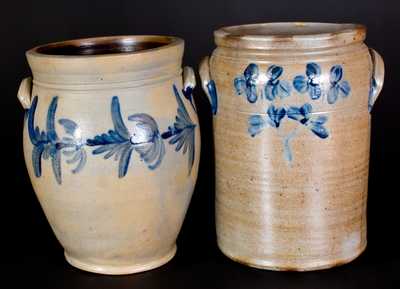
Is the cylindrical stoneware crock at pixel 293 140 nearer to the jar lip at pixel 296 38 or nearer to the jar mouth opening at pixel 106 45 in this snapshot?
the jar lip at pixel 296 38

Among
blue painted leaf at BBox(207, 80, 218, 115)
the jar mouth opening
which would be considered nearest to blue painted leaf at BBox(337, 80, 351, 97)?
blue painted leaf at BBox(207, 80, 218, 115)

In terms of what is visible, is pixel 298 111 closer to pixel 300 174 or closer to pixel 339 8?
pixel 300 174

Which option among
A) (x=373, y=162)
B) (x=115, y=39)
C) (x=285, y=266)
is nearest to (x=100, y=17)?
(x=115, y=39)

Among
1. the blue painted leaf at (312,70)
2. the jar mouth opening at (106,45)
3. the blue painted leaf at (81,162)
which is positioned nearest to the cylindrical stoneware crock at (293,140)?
the blue painted leaf at (312,70)

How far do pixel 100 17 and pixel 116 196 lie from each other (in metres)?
0.74

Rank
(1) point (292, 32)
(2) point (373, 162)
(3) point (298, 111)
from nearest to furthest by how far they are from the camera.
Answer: (3) point (298, 111) < (1) point (292, 32) < (2) point (373, 162)

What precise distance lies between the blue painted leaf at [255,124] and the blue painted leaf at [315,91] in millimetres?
92

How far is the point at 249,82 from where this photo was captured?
192cm

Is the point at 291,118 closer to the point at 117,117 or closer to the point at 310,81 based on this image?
the point at 310,81

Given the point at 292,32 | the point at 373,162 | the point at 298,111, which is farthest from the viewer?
the point at 373,162

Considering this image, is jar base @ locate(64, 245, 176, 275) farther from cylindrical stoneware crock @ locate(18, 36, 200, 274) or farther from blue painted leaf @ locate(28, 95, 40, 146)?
blue painted leaf @ locate(28, 95, 40, 146)

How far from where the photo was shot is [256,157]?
1946mm

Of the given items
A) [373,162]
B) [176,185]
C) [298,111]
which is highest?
[298,111]

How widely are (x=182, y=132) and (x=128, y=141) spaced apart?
107 mm
